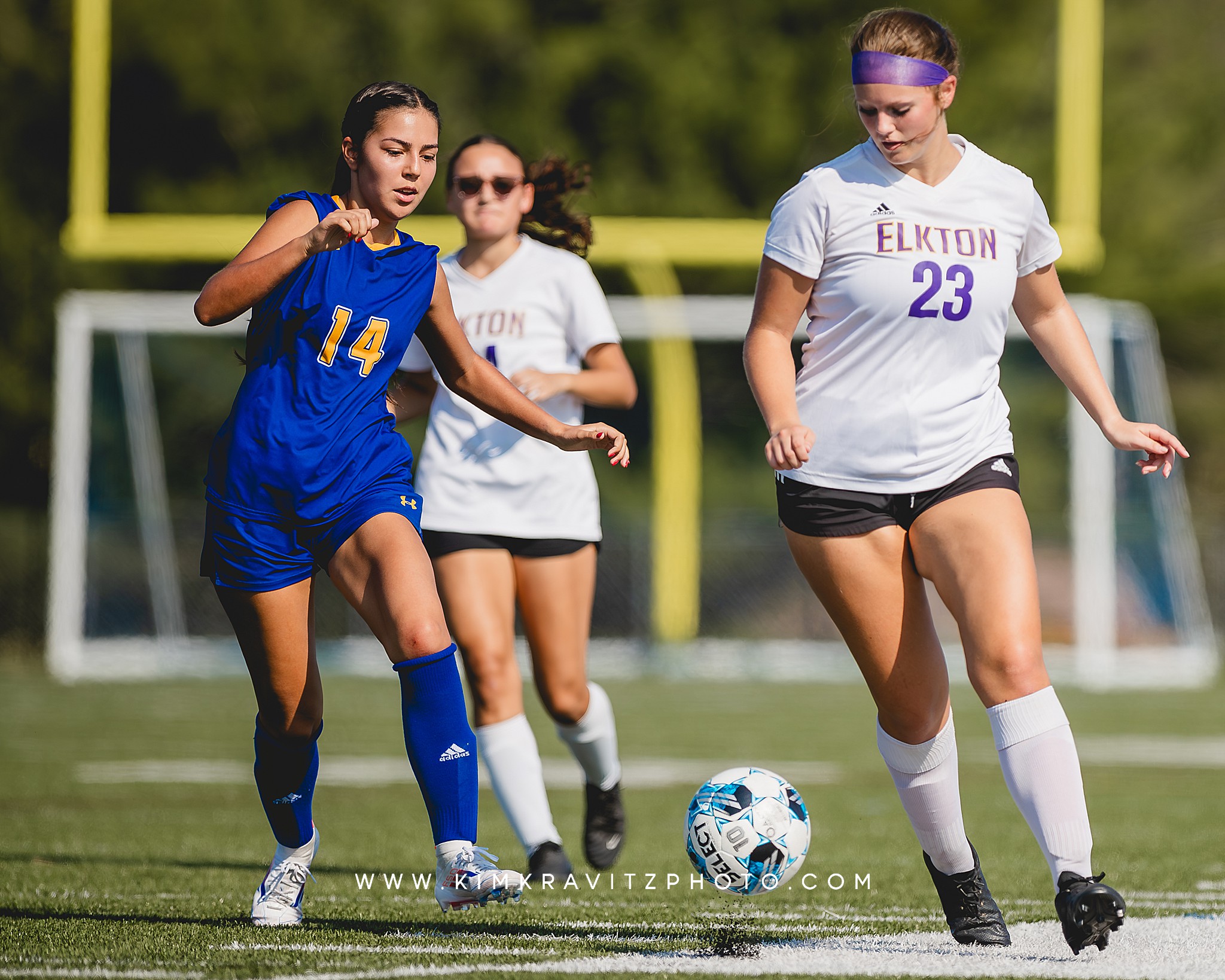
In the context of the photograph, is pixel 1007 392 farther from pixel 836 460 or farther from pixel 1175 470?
pixel 836 460

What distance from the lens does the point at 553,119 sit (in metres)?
24.7

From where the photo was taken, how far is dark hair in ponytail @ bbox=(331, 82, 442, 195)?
13.4 feet

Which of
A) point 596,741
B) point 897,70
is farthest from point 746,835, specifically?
point 897,70

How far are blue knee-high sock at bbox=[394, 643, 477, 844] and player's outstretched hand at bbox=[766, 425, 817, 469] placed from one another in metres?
0.91

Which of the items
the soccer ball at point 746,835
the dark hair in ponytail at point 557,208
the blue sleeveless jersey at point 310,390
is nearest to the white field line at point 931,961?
the soccer ball at point 746,835

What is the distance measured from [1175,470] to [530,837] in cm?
2042

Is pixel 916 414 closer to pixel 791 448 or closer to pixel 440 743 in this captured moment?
pixel 791 448

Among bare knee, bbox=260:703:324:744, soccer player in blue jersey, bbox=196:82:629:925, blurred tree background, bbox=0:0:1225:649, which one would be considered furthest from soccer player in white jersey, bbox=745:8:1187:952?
blurred tree background, bbox=0:0:1225:649

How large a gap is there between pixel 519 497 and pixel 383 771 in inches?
161

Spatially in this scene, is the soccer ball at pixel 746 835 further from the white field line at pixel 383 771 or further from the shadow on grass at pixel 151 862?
the white field line at pixel 383 771

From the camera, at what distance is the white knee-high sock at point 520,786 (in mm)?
5387

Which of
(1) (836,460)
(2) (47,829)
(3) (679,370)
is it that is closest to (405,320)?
(1) (836,460)

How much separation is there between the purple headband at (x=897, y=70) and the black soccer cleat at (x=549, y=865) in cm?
258

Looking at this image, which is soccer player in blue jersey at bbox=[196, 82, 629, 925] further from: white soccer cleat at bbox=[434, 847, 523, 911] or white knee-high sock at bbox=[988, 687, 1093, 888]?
white knee-high sock at bbox=[988, 687, 1093, 888]
